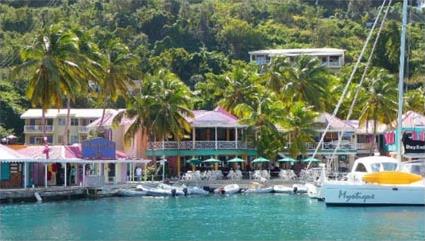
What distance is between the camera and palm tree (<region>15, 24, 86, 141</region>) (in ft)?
214

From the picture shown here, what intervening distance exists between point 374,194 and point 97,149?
80.8 feet

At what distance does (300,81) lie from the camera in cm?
8769

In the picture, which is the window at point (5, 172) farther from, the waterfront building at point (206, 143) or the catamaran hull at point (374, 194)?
the catamaran hull at point (374, 194)

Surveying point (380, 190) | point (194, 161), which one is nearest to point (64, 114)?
point (194, 161)

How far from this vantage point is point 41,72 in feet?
214

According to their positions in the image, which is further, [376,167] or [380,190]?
[376,167]

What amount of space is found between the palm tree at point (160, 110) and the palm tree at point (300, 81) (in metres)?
13.4

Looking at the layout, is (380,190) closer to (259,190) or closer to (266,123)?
(259,190)

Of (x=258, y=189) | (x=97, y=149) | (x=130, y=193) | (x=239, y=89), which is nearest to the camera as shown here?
(x=130, y=193)

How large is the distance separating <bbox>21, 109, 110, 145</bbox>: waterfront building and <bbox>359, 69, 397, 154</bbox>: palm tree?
100ft

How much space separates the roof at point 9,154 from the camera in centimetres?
5688

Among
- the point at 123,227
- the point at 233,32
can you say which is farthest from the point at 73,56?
the point at 233,32

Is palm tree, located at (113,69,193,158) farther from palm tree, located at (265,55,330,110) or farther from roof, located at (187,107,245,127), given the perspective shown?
palm tree, located at (265,55,330,110)

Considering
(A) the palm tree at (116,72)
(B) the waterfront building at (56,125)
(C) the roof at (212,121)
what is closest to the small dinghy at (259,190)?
(C) the roof at (212,121)
